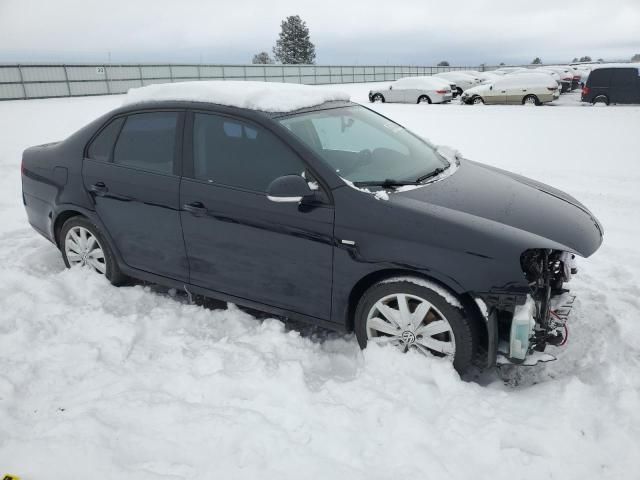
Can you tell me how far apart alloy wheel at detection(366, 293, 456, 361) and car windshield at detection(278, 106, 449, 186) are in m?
0.78

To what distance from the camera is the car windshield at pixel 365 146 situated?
3.25 m

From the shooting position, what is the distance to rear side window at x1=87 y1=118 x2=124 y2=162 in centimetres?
397

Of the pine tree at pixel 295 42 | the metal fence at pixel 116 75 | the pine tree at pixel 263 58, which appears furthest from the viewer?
the pine tree at pixel 263 58

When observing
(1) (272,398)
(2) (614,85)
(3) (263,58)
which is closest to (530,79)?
(2) (614,85)

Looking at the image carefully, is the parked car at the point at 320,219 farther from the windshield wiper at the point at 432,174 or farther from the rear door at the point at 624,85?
the rear door at the point at 624,85

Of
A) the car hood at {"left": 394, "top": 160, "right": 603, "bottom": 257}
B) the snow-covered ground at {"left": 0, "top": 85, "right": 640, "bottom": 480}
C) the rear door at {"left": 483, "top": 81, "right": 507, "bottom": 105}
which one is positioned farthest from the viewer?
the rear door at {"left": 483, "top": 81, "right": 507, "bottom": 105}

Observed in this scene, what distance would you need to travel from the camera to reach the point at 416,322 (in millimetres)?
2928

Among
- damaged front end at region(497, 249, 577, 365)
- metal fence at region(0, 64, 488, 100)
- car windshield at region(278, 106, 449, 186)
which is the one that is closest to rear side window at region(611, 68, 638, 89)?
car windshield at region(278, 106, 449, 186)

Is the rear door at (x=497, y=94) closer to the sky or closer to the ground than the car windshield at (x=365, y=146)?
closer to the ground

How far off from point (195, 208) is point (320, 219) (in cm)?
98

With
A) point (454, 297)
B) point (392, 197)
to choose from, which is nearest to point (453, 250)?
point (454, 297)

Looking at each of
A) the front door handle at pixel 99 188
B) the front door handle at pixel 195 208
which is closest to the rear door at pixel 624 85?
the front door handle at pixel 195 208

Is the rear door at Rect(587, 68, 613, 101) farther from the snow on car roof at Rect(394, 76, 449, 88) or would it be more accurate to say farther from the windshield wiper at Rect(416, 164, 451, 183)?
the windshield wiper at Rect(416, 164, 451, 183)

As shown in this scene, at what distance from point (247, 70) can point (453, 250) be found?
34.7 metres
